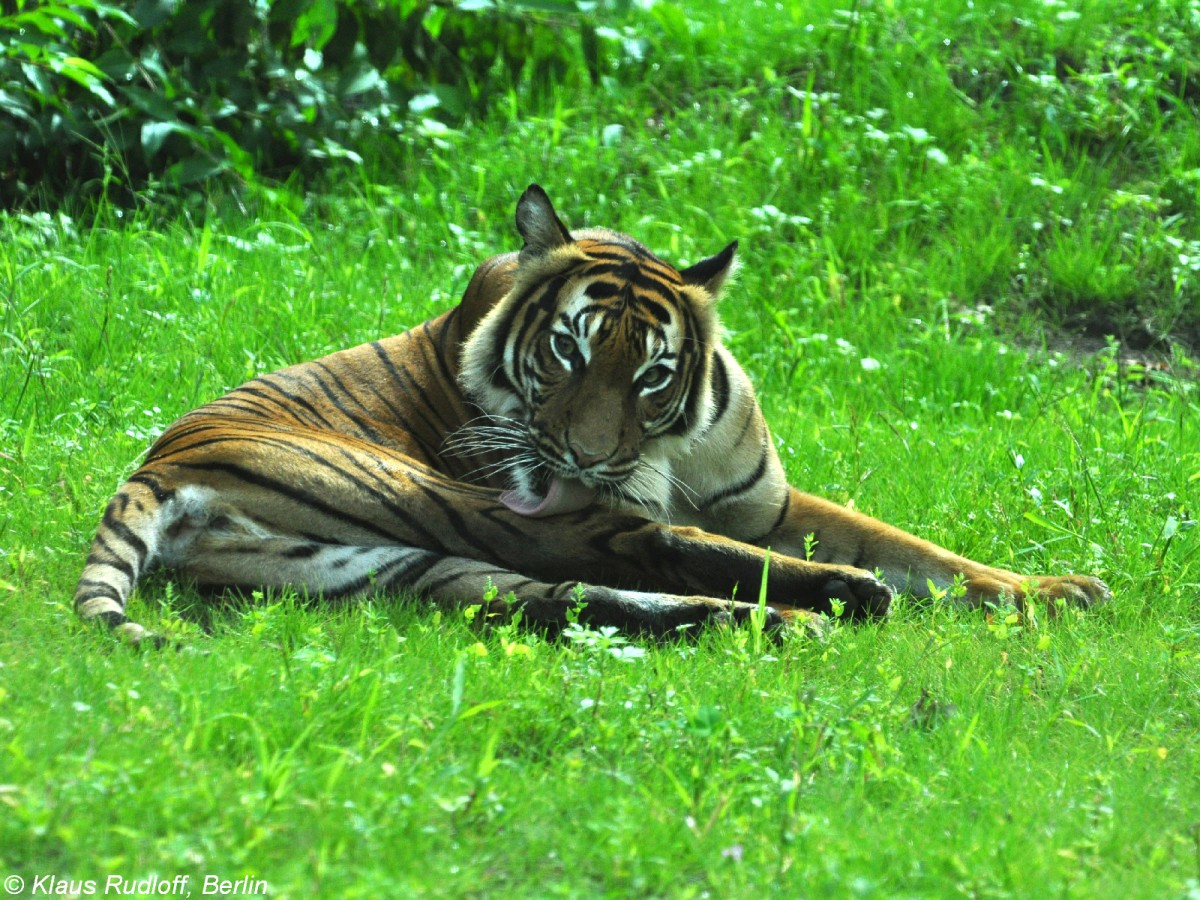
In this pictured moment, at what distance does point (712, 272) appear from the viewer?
445 cm

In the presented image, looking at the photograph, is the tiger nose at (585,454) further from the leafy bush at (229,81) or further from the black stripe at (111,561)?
the leafy bush at (229,81)

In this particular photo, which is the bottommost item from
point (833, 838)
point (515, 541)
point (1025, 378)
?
point (1025, 378)

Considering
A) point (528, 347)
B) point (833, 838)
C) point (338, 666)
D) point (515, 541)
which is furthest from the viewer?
point (528, 347)

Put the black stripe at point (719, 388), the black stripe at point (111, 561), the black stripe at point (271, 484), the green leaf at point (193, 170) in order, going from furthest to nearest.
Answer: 1. the green leaf at point (193, 170)
2. the black stripe at point (719, 388)
3. the black stripe at point (271, 484)
4. the black stripe at point (111, 561)

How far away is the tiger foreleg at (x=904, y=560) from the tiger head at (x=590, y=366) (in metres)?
0.47

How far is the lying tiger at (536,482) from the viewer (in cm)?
374

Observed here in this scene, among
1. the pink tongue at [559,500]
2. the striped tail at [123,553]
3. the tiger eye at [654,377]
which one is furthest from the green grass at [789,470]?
the tiger eye at [654,377]

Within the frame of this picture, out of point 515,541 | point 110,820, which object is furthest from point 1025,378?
point 110,820

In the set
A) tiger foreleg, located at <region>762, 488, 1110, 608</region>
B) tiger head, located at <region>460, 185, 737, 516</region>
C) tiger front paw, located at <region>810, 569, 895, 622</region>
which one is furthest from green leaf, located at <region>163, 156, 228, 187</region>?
tiger front paw, located at <region>810, 569, 895, 622</region>

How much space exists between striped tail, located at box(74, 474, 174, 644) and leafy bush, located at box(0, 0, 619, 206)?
3384 mm

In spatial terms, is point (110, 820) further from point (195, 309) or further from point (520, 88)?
point (520, 88)

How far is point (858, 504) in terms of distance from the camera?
16.1 ft

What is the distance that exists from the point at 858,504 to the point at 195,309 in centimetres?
299

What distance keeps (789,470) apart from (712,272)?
3.38 ft
